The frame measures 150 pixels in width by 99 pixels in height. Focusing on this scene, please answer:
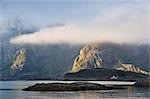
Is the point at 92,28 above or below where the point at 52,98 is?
above

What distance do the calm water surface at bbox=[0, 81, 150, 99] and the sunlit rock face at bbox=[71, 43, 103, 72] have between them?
23 cm

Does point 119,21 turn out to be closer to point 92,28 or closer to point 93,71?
point 92,28

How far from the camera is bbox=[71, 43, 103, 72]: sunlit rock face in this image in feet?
11.5

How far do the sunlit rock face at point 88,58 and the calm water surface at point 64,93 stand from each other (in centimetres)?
23

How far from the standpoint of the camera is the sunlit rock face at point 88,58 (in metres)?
3.52

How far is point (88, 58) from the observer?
3.53 meters

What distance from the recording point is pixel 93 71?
3.57 m

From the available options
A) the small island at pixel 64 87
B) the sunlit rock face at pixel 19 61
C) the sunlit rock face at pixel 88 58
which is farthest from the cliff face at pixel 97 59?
the sunlit rock face at pixel 19 61

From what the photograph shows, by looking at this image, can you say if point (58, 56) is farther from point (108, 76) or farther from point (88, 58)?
point (108, 76)

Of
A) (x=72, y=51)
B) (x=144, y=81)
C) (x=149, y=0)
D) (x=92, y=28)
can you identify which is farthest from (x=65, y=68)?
(x=149, y=0)

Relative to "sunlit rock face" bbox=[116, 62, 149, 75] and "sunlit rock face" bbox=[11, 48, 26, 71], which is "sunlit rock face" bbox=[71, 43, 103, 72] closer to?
"sunlit rock face" bbox=[116, 62, 149, 75]

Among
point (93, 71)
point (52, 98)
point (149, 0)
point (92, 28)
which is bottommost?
point (52, 98)

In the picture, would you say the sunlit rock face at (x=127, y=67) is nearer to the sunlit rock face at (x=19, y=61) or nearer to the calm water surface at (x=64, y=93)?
the calm water surface at (x=64, y=93)

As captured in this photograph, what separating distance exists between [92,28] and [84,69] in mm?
370
